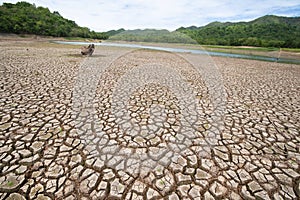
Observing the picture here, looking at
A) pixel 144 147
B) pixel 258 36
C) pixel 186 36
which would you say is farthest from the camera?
pixel 186 36

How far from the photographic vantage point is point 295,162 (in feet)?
8.40

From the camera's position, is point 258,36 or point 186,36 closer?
point 258,36

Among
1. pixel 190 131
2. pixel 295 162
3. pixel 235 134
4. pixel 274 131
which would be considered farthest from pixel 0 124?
pixel 274 131

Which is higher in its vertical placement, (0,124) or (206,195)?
(0,124)

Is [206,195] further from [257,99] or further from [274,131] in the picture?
[257,99]

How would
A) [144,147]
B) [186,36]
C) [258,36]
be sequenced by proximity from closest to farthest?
[144,147], [258,36], [186,36]

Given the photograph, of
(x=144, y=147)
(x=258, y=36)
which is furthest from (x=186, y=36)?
(x=144, y=147)

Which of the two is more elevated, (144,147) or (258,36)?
(258,36)

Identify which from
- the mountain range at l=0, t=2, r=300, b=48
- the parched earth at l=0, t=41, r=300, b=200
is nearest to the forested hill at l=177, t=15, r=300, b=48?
the mountain range at l=0, t=2, r=300, b=48

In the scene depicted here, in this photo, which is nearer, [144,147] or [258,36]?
[144,147]

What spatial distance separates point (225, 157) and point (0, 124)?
457 centimetres

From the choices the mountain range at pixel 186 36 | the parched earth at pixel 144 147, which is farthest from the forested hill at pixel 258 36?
the parched earth at pixel 144 147

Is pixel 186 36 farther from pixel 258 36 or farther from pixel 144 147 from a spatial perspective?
pixel 144 147

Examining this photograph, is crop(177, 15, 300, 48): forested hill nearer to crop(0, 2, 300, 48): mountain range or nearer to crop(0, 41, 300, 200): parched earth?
crop(0, 2, 300, 48): mountain range
